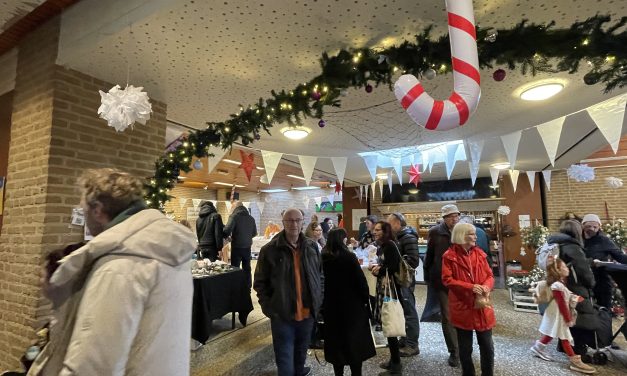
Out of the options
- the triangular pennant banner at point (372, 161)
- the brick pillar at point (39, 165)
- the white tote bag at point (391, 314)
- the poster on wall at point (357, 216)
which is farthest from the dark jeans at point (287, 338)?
the poster on wall at point (357, 216)

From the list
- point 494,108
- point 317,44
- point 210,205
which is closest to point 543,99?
point 494,108

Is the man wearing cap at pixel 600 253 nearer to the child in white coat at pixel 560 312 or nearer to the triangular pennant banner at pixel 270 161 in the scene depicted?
the child in white coat at pixel 560 312

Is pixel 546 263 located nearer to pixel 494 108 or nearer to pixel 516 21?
pixel 494 108

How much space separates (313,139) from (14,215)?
3319 millimetres

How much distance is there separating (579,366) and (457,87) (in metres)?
Answer: 3.46

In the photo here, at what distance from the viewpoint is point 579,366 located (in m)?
3.21

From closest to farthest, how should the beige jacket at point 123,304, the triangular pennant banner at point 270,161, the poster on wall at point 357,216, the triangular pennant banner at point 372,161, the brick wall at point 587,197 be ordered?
1. the beige jacket at point 123,304
2. the triangular pennant banner at point 270,161
3. the triangular pennant banner at point 372,161
4. the brick wall at point 587,197
5. the poster on wall at point 357,216

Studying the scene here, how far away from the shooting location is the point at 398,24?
84.2 inches

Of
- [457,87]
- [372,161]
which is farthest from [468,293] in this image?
[372,161]

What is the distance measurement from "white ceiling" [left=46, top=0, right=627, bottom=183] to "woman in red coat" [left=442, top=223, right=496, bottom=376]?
1426 mm

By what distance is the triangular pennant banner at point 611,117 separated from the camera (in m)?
2.84

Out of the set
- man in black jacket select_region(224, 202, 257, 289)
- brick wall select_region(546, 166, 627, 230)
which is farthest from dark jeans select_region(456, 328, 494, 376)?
brick wall select_region(546, 166, 627, 230)

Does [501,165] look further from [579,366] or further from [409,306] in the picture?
[409,306]

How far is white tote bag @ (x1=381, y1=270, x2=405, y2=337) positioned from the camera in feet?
9.50
